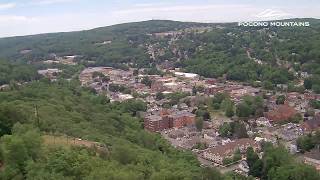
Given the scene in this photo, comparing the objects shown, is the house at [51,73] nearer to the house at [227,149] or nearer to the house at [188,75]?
the house at [188,75]

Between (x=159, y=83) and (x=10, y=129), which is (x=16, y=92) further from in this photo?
(x=159, y=83)

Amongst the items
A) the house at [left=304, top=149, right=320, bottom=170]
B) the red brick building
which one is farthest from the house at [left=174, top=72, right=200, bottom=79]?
the house at [left=304, top=149, right=320, bottom=170]

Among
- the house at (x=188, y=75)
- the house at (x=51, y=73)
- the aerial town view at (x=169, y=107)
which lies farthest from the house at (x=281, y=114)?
the house at (x=51, y=73)

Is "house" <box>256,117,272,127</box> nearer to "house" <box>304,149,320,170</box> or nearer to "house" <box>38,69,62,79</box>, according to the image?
"house" <box>304,149,320,170</box>

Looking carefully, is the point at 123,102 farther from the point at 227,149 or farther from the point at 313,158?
the point at 313,158

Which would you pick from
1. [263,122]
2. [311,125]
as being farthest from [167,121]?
[311,125]

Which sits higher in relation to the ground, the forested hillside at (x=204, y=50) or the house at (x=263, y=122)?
the forested hillside at (x=204, y=50)
